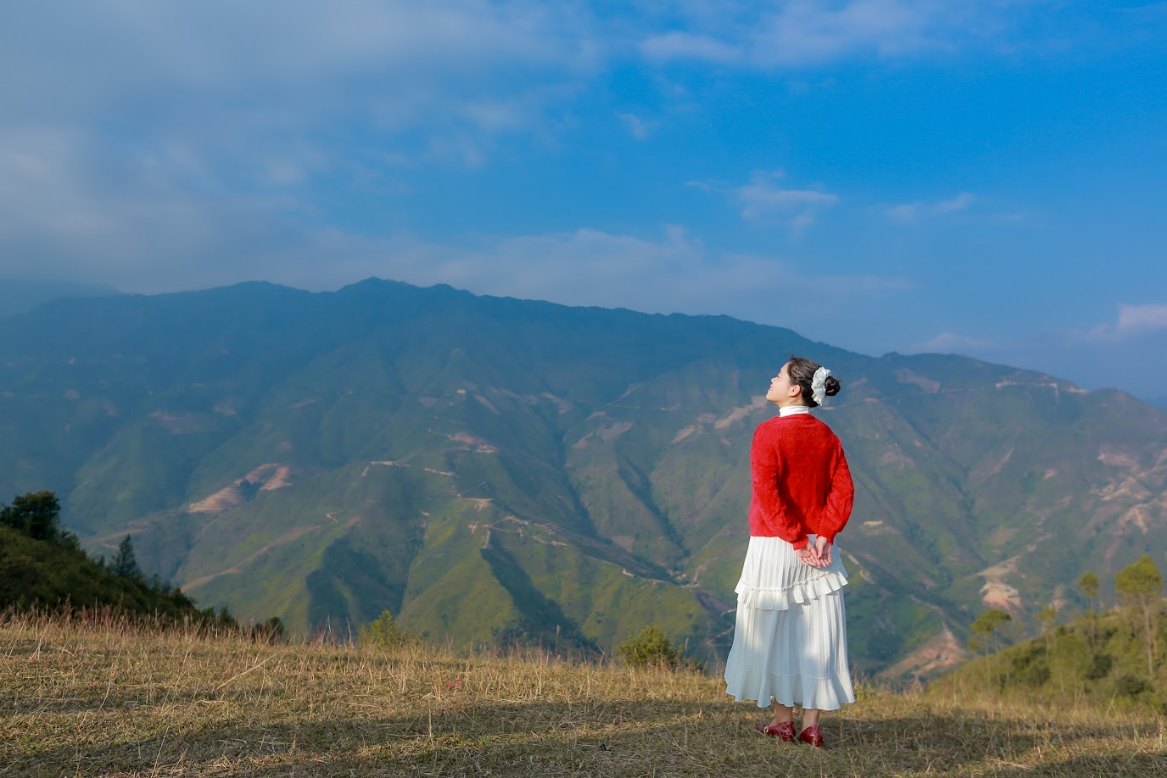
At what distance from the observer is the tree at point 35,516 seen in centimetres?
3123

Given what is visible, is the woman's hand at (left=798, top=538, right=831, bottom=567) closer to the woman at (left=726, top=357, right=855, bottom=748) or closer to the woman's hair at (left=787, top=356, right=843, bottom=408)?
the woman at (left=726, top=357, right=855, bottom=748)

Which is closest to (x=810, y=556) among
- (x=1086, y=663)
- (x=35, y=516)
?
(x=35, y=516)

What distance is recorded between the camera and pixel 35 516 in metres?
32.0

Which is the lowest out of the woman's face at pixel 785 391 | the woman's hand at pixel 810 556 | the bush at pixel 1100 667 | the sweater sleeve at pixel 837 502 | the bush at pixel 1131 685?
the bush at pixel 1100 667

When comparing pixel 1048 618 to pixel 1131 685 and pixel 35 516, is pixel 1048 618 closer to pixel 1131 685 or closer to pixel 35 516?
pixel 1131 685

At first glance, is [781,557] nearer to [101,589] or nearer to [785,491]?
[785,491]

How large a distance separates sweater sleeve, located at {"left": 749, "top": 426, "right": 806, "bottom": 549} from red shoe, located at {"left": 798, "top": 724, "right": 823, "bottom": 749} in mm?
1598

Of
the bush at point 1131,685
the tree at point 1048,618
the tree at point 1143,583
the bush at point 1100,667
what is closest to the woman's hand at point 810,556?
the bush at point 1131,685

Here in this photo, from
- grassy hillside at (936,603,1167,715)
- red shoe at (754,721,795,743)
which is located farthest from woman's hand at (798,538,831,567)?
grassy hillside at (936,603,1167,715)

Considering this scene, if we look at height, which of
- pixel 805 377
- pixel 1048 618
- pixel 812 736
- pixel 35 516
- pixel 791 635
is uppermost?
pixel 805 377

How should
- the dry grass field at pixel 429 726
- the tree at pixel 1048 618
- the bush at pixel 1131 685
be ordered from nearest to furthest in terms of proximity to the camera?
the dry grass field at pixel 429 726
the bush at pixel 1131 685
the tree at pixel 1048 618

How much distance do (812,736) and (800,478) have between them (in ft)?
7.27

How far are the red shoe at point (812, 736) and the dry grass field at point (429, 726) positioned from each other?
127 millimetres

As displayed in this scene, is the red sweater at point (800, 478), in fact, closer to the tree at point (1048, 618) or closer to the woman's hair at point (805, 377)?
the woman's hair at point (805, 377)
